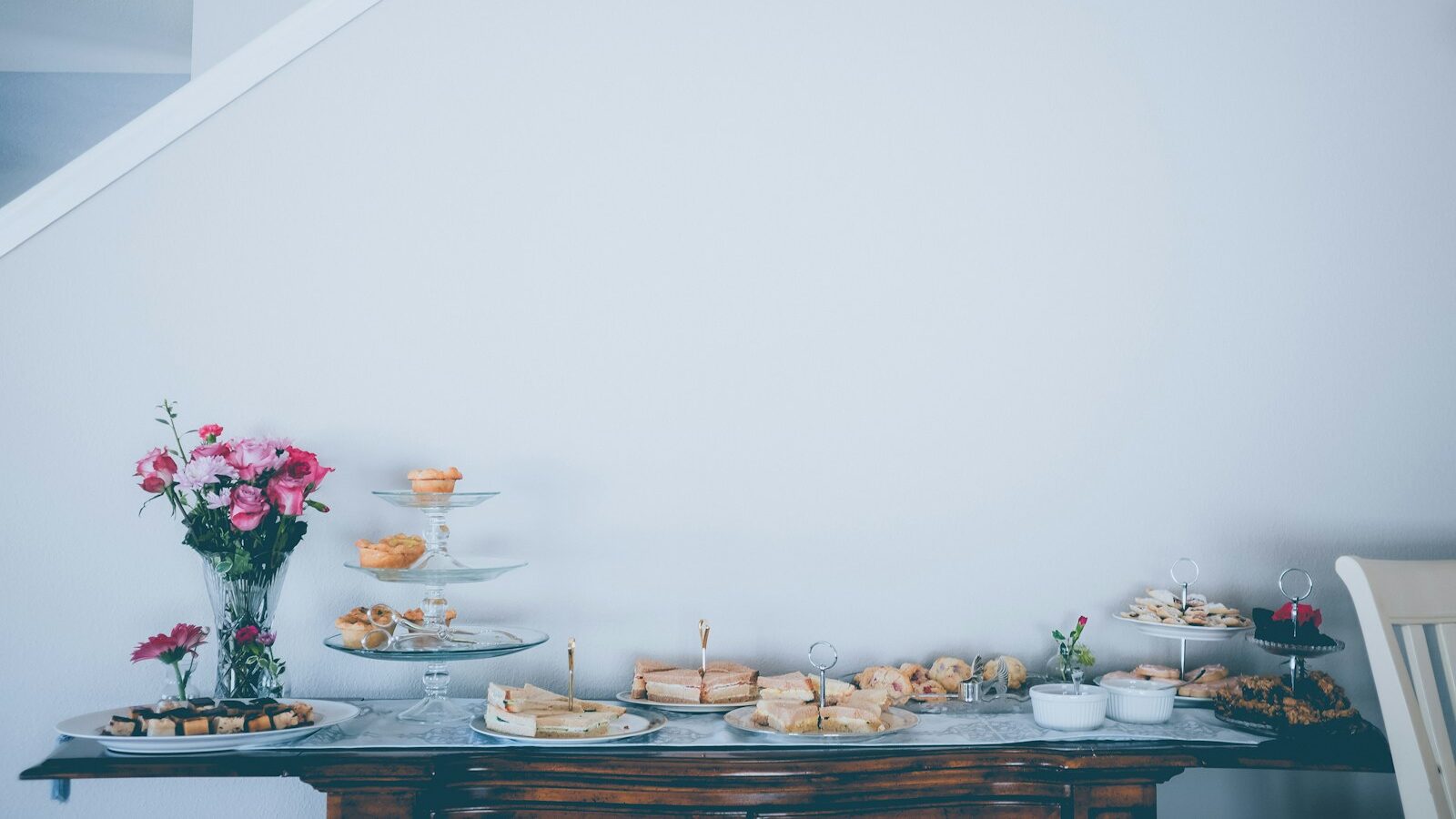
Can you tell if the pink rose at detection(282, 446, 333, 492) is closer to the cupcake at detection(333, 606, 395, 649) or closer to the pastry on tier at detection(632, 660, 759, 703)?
the cupcake at detection(333, 606, 395, 649)

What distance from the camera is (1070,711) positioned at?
163 cm

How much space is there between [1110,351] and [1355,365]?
52 cm

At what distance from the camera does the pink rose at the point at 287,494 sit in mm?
1660

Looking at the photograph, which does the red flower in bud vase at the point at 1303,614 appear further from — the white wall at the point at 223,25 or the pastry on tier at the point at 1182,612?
the white wall at the point at 223,25

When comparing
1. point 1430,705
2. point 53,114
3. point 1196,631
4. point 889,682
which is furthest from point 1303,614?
point 53,114

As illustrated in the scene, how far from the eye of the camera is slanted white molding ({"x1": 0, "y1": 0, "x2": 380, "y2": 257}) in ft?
6.06

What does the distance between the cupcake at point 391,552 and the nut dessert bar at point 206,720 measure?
250 millimetres

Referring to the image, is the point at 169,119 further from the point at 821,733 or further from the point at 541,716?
the point at 821,733

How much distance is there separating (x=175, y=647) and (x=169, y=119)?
38.6 inches

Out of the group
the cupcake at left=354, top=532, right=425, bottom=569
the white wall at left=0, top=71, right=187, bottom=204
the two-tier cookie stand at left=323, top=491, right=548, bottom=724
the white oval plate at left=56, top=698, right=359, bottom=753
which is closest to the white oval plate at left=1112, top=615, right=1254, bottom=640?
the two-tier cookie stand at left=323, top=491, right=548, bottom=724

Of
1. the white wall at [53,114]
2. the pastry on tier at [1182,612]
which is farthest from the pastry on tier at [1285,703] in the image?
the white wall at [53,114]

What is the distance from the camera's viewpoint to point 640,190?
200 centimetres

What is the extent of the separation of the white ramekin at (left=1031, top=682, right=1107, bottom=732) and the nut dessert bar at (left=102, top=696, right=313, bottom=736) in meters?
1.16

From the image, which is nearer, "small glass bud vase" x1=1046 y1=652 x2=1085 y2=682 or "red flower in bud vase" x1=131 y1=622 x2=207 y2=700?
"red flower in bud vase" x1=131 y1=622 x2=207 y2=700
